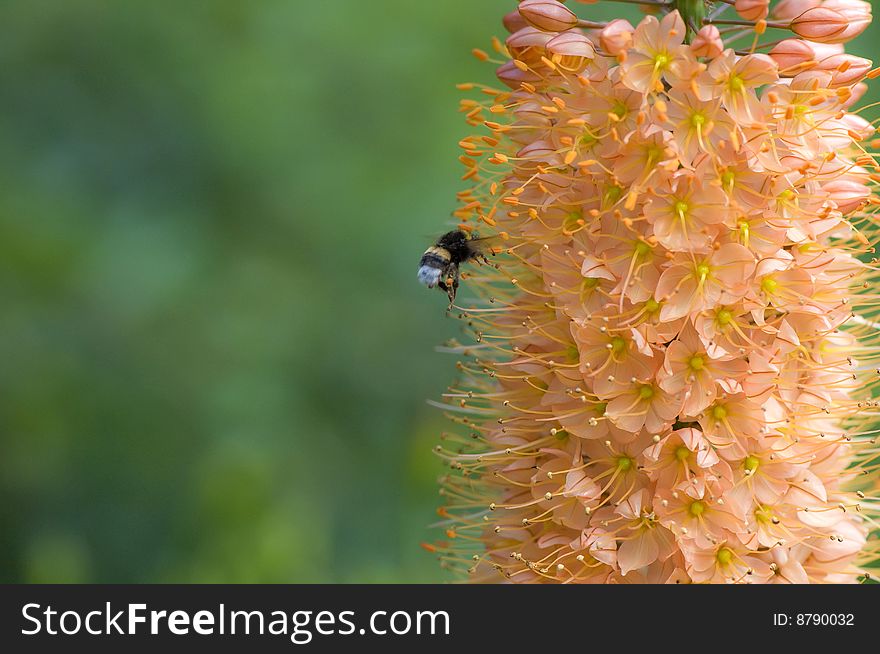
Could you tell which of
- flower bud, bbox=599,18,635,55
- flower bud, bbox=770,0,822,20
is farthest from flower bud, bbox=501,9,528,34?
flower bud, bbox=770,0,822,20

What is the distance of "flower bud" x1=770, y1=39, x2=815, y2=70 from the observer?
2.83 m

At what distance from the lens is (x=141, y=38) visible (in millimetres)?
Result: 5176

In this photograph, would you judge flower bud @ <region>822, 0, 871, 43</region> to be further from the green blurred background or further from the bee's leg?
the green blurred background

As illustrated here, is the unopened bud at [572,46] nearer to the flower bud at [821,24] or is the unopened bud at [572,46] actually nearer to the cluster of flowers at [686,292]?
the cluster of flowers at [686,292]

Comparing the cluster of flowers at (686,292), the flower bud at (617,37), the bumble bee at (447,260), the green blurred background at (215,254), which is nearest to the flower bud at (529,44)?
the cluster of flowers at (686,292)

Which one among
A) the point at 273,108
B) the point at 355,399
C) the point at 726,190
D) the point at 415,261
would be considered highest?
the point at 273,108

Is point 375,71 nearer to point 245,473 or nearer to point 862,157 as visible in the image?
point 245,473

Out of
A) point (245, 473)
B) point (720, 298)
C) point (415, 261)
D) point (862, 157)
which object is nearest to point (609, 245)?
point (720, 298)

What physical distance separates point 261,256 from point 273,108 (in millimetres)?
655

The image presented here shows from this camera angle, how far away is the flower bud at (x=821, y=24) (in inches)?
114

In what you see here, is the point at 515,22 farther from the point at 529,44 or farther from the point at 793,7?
the point at 793,7

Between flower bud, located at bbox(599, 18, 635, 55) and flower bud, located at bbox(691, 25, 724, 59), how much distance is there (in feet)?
0.51

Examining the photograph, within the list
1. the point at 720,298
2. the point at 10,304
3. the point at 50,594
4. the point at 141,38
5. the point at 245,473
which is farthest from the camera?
the point at 141,38

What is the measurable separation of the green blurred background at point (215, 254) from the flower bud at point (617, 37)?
1.94 meters
